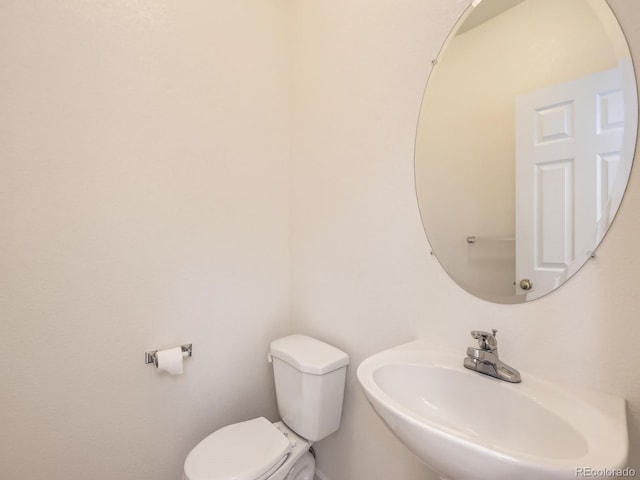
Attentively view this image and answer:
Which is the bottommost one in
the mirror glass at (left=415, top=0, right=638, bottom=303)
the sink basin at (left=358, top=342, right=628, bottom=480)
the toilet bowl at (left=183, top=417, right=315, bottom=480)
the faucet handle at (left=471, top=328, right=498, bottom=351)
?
the toilet bowl at (left=183, top=417, right=315, bottom=480)

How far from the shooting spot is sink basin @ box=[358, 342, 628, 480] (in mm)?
492

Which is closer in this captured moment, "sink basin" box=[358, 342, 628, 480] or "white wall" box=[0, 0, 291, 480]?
"sink basin" box=[358, 342, 628, 480]

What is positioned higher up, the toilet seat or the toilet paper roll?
the toilet paper roll

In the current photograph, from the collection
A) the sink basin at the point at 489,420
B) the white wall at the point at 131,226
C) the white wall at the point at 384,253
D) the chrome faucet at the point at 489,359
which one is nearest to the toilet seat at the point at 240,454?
the white wall at the point at 131,226

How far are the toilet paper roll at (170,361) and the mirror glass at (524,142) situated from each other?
1.10 m

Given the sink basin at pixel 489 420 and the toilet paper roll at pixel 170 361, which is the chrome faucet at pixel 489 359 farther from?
the toilet paper roll at pixel 170 361

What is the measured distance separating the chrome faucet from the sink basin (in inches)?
0.8

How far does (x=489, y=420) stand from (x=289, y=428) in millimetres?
887

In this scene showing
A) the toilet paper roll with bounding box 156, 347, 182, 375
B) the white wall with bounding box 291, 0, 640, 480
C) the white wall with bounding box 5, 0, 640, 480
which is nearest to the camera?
the white wall with bounding box 291, 0, 640, 480

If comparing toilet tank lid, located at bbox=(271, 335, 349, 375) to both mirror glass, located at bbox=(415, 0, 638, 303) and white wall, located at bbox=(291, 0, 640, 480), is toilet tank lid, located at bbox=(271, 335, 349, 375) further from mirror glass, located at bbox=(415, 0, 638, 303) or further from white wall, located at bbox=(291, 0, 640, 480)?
mirror glass, located at bbox=(415, 0, 638, 303)

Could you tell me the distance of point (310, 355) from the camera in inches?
49.4

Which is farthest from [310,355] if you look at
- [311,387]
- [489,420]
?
Result: [489,420]

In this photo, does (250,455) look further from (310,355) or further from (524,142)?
(524,142)

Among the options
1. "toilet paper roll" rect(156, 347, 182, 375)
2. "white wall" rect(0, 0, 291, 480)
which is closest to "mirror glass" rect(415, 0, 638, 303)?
"white wall" rect(0, 0, 291, 480)
